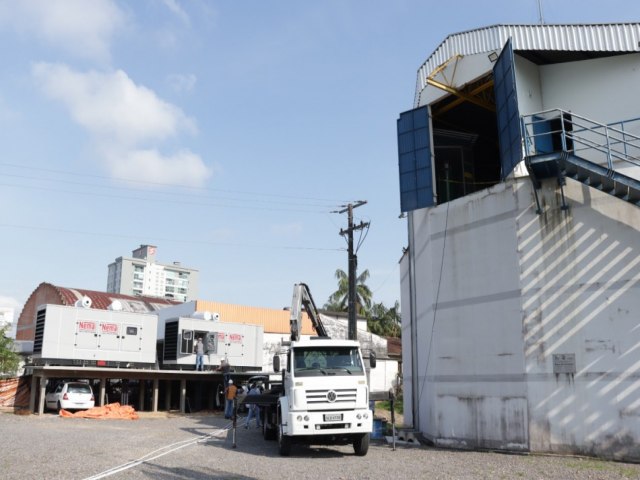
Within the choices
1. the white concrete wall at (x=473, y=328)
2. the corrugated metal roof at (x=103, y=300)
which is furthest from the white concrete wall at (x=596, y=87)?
the corrugated metal roof at (x=103, y=300)

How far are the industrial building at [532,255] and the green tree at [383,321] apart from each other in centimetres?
4261

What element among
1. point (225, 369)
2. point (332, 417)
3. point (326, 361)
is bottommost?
point (332, 417)

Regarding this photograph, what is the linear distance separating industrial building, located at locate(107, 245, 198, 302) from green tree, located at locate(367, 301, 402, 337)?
9321 cm

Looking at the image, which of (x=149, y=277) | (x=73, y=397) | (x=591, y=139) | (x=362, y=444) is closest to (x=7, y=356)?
(x=73, y=397)

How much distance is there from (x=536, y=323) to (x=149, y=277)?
5931 inches

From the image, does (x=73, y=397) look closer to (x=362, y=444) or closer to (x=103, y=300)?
(x=362, y=444)

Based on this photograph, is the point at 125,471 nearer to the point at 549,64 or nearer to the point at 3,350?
the point at 549,64

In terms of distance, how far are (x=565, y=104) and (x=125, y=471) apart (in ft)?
50.9

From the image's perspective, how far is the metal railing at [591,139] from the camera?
14.1 m

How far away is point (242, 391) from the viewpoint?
91.2 feet

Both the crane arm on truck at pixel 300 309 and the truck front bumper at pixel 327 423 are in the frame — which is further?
the crane arm on truck at pixel 300 309

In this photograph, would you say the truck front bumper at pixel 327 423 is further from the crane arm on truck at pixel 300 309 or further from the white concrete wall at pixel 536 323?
the crane arm on truck at pixel 300 309

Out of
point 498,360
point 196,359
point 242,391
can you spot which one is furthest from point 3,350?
point 498,360

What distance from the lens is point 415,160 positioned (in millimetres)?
18438
